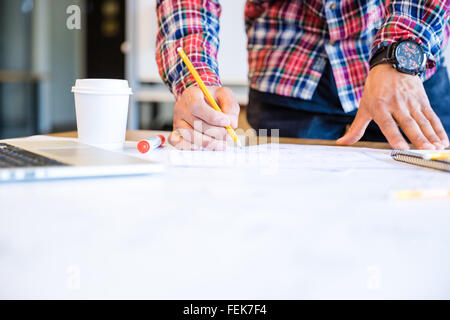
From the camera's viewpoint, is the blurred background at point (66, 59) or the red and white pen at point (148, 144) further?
the blurred background at point (66, 59)

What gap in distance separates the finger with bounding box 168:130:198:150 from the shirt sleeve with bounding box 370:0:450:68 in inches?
17.0

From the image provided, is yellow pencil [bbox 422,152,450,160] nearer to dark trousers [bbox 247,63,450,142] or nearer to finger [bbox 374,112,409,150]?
finger [bbox 374,112,409,150]

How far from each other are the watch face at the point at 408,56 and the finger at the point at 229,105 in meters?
0.32

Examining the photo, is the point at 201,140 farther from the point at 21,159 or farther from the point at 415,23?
the point at 415,23

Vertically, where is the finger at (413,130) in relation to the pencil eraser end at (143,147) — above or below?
above

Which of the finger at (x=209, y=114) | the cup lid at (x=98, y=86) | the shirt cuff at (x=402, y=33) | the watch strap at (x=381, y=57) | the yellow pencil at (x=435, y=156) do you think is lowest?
the yellow pencil at (x=435, y=156)

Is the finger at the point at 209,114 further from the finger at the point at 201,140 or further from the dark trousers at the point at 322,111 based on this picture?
the dark trousers at the point at 322,111

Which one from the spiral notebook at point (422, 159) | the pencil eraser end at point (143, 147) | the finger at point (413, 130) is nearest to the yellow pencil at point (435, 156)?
the spiral notebook at point (422, 159)

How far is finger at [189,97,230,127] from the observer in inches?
30.0

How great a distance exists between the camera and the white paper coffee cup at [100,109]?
2.36ft

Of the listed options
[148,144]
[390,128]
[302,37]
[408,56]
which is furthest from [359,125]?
[302,37]

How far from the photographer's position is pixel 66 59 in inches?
175
